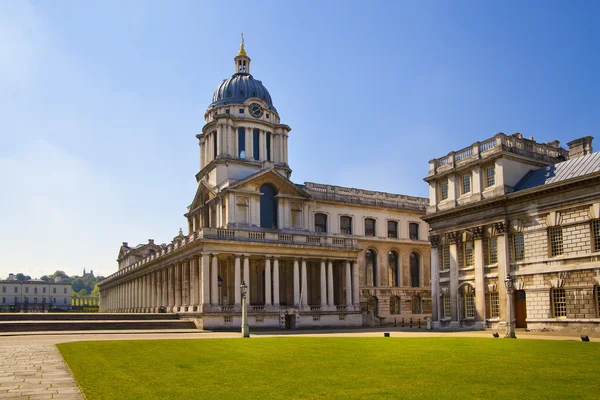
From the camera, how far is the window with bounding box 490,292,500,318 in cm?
4497

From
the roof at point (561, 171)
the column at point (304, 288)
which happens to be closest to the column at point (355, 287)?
the column at point (304, 288)

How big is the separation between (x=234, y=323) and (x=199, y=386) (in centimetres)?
4019

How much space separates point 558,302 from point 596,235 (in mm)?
5217

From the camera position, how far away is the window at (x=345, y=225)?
2884 inches

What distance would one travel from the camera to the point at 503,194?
44469mm

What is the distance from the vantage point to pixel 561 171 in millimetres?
43062

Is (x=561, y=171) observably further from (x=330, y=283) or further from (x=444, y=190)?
(x=330, y=283)

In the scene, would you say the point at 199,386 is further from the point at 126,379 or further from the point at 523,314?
the point at 523,314

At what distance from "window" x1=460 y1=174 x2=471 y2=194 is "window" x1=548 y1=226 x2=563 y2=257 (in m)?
8.50

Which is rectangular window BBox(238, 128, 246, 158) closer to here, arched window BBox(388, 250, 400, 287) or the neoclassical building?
the neoclassical building

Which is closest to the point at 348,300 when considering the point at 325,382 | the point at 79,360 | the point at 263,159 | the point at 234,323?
the point at 234,323

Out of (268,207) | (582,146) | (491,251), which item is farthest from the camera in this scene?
(268,207)

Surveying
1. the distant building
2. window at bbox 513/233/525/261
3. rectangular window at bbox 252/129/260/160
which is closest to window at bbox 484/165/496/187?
window at bbox 513/233/525/261

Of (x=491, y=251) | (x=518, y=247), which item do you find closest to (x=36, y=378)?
(x=518, y=247)
